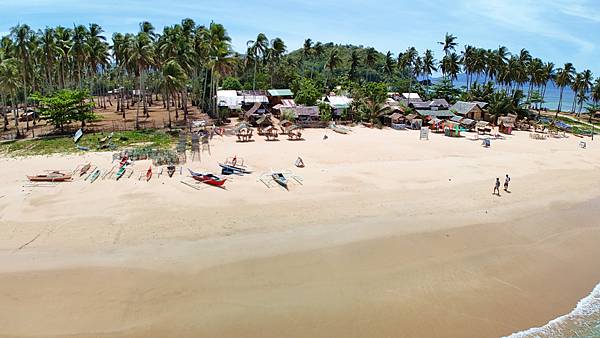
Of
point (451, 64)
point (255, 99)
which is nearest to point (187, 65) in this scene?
point (255, 99)

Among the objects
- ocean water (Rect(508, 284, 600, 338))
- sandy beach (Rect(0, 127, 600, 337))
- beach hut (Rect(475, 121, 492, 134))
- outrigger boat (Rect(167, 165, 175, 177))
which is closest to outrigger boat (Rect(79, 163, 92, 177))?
sandy beach (Rect(0, 127, 600, 337))

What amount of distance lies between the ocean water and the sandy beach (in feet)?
0.98

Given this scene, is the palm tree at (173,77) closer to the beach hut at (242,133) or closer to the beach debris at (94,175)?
the beach hut at (242,133)

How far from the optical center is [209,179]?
917 inches

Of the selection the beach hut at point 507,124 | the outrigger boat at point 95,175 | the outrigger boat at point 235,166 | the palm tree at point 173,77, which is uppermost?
the palm tree at point 173,77

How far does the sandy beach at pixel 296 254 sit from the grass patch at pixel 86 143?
3.99m

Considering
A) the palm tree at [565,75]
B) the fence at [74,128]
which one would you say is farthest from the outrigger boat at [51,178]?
the palm tree at [565,75]

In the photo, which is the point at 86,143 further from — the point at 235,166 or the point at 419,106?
the point at 419,106

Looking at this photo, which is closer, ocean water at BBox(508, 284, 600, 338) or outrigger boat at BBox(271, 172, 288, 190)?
ocean water at BBox(508, 284, 600, 338)

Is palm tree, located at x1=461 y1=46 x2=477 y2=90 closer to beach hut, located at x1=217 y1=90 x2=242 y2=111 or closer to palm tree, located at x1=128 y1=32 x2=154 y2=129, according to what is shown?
beach hut, located at x1=217 y1=90 x2=242 y2=111

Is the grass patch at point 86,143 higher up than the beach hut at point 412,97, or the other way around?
the beach hut at point 412,97

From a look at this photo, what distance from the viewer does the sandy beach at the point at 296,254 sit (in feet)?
40.1

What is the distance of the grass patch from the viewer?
102ft

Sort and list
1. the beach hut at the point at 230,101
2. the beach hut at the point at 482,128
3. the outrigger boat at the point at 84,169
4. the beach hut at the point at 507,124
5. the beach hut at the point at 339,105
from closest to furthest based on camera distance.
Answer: the outrigger boat at the point at 84,169 < the beach hut at the point at 482,128 < the beach hut at the point at 507,124 < the beach hut at the point at 339,105 < the beach hut at the point at 230,101
